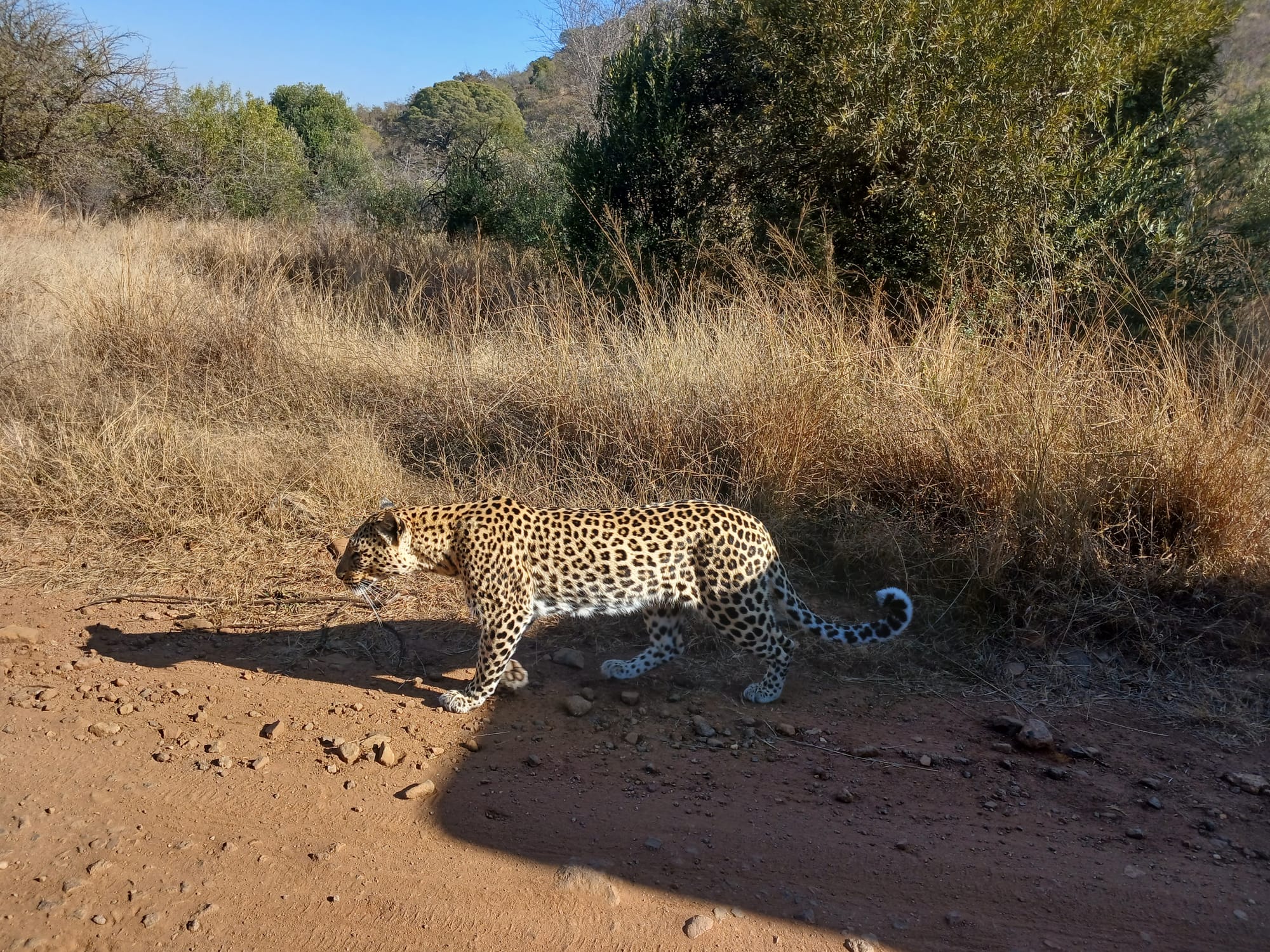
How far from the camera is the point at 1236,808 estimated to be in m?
4.14

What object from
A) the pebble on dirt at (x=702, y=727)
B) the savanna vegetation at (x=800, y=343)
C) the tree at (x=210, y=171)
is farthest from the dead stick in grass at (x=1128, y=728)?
the tree at (x=210, y=171)

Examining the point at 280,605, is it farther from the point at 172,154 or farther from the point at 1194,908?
the point at 172,154

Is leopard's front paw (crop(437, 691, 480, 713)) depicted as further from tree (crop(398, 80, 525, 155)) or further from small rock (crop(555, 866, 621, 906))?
tree (crop(398, 80, 525, 155))

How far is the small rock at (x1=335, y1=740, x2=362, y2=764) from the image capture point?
4133 mm

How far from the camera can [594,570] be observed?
15.6 ft

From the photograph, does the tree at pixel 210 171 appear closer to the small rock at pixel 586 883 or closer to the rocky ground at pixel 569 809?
the rocky ground at pixel 569 809

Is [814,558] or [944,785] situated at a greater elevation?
[814,558]

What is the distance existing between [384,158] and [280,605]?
84.6 feet

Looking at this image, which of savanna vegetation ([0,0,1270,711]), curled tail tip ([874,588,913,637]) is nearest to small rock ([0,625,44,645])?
savanna vegetation ([0,0,1270,711])

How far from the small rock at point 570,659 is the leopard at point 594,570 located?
36cm

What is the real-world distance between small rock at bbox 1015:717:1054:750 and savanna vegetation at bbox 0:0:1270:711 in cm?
88

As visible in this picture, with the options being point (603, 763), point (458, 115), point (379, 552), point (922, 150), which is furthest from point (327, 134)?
point (603, 763)

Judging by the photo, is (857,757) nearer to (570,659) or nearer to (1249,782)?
(570,659)

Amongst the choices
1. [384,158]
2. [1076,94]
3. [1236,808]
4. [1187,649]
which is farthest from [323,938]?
[384,158]
